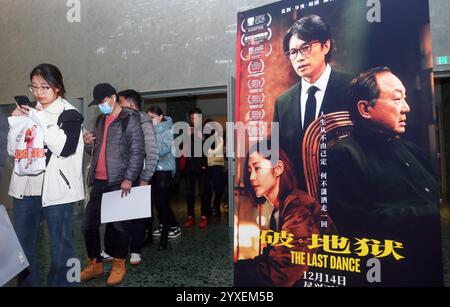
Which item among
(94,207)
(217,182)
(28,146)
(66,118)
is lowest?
(94,207)

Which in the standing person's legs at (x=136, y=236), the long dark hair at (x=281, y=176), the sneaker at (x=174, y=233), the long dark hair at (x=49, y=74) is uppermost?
the long dark hair at (x=49, y=74)

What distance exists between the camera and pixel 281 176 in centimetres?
159

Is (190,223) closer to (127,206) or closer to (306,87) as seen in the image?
(127,206)

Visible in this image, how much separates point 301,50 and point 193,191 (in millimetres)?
2667

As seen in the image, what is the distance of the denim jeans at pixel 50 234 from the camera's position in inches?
63.9

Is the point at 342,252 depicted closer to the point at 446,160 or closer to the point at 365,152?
the point at 365,152

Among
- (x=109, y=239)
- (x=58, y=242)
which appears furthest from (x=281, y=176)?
(x=109, y=239)

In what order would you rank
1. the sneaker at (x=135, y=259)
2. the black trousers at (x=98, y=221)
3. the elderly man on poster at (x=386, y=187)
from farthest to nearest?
the sneaker at (x=135, y=259) < the black trousers at (x=98, y=221) < the elderly man on poster at (x=386, y=187)

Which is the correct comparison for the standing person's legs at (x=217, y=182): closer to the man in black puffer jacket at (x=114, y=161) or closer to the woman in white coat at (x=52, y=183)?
the man in black puffer jacket at (x=114, y=161)

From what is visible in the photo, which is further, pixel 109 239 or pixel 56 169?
pixel 109 239

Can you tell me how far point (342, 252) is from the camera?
54.2 inches

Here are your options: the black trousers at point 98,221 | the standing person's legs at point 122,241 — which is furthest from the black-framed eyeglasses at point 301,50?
the standing person's legs at point 122,241

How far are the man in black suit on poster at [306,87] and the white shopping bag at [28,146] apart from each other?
1.16 meters
